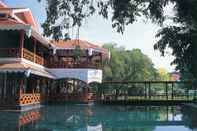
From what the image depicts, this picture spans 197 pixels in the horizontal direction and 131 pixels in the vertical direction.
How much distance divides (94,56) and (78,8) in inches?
1146

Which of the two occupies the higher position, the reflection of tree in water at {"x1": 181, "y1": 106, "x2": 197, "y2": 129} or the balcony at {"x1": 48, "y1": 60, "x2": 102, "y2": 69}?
the balcony at {"x1": 48, "y1": 60, "x2": 102, "y2": 69}

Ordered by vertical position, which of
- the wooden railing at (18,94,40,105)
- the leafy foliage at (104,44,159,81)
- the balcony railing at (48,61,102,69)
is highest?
the leafy foliage at (104,44,159,81)

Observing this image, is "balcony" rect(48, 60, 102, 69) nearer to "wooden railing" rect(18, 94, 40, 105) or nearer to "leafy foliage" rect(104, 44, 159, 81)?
"wooden railing" rect(18, 94, 40, 105)

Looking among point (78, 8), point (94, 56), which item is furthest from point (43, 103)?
point (78, 8)

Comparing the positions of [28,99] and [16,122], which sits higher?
[28,99]

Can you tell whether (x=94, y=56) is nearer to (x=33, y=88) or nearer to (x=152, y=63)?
(x=33, y=88)

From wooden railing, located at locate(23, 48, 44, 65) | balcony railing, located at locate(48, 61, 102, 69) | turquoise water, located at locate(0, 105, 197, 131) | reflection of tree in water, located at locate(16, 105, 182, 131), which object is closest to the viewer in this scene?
turquoise water, located at locate(0, 105, 197, 131)

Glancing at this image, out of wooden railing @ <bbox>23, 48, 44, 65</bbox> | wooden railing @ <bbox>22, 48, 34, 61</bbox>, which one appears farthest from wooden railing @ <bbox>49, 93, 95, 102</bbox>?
wooden railing @ <bbox>22, 48, 34, 61</bbox>

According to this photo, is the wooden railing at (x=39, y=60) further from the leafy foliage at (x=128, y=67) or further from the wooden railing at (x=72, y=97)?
the leafy foliage at (x=128, y=67)

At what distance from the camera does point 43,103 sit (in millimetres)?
33094

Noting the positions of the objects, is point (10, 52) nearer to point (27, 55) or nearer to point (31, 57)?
point (27, 55)

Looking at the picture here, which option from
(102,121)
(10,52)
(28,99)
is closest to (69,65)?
(28,99)

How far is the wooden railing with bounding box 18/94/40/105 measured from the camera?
25.1 meters

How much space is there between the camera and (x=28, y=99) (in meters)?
27.0
